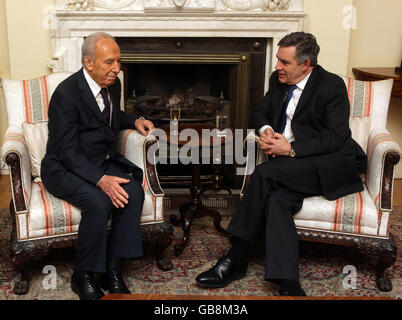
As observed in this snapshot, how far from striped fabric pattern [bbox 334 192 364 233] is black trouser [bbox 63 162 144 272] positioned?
35.0 inches

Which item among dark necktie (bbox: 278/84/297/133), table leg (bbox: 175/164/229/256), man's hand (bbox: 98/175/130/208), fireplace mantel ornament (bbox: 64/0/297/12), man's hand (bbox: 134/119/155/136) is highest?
fireplace mantel ornament (bbox: 64/0/297/12)

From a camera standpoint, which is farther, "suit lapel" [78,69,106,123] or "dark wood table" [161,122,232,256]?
"dark wood table" [161,122,232,256]

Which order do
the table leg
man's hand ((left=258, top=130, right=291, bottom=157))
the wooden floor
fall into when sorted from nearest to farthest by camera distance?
1. man's hand ((left=258, top=130, right=291, bottom=157))
2. the table leg
3. the wooden floor

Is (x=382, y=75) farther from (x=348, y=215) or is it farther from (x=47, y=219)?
(x=47, y=219)

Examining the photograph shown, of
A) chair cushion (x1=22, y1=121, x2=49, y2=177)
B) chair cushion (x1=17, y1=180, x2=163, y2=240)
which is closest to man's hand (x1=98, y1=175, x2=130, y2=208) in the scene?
chair cushion (x1=17, y1=180, x2=163, y2=240)

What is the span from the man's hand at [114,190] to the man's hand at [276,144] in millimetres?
700

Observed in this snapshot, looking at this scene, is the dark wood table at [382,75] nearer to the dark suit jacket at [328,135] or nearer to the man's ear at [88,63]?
the dark suit jacket at [328,135]

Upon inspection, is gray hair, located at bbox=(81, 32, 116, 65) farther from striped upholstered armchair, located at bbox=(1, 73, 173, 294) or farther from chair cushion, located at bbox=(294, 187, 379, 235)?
chair cushion, located at bbox=(294, 187, 379, 235)

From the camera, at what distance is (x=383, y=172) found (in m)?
2.36

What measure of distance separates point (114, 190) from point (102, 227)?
166 mm

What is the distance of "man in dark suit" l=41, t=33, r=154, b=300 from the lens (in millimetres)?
2230

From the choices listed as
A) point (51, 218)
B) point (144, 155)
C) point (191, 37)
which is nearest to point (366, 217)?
point (144, 155)

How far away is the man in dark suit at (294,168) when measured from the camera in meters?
2.29
